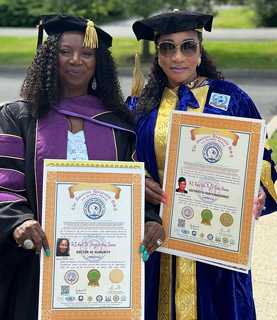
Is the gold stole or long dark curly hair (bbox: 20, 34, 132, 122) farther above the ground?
long dark curly hair (bbox: 20, 34, 132, 122)

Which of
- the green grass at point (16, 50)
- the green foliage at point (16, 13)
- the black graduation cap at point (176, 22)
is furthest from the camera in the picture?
the green foliage at point (16, 13)

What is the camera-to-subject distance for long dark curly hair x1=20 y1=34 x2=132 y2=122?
2.87 m

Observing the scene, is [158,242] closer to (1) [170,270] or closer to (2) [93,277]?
(2) [93,277]

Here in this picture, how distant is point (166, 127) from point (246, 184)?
1.66 feet

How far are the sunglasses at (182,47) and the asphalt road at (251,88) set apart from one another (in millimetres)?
7407

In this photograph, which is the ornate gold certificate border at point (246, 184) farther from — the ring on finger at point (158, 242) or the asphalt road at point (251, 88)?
the asphalt road at point (251, 88)

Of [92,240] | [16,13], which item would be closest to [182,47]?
[92,240]

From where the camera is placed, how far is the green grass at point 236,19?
26.0 m

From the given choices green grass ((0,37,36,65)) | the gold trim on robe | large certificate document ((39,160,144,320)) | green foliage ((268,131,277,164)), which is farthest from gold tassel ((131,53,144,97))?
green grass ((0,37,36,65))

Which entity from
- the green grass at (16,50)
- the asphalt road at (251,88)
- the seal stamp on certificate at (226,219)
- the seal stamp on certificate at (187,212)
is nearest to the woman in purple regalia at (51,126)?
the seal stamp on certificate at (187,212)

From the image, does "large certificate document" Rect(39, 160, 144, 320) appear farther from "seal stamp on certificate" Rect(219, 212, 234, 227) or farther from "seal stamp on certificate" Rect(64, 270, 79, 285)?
"seal stamp on certificate" Rect(219, 212, 234, 227)

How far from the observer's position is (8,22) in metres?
26.8

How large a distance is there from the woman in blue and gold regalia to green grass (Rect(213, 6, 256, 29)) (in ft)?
67.6

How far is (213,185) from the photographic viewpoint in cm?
289
